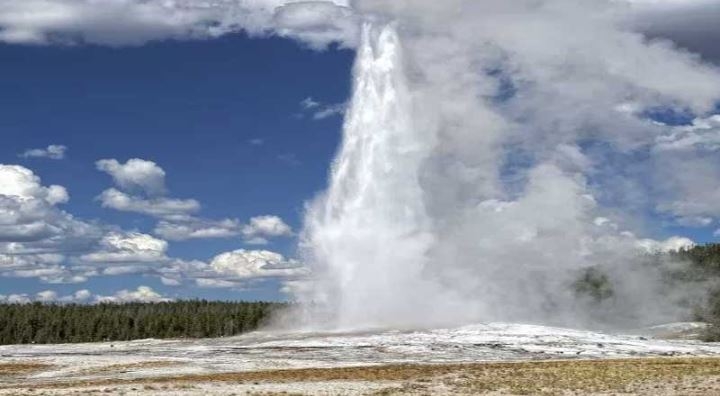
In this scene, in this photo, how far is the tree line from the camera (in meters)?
145

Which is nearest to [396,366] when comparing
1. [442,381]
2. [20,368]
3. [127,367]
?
[442,381]

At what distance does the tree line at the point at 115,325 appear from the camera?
144875mm

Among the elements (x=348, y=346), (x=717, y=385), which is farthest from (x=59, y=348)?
(x=717, y=385)

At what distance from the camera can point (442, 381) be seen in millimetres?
41594

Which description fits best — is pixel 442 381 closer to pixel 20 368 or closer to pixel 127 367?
pixel 127 367

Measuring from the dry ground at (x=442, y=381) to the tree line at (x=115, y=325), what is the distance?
94287 mm

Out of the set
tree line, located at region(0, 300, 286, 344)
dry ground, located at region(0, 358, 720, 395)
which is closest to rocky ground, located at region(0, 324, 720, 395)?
dry ground, located at region(0, 358, 720, 395)

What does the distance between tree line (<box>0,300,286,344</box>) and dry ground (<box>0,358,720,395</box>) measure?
94.3 meters

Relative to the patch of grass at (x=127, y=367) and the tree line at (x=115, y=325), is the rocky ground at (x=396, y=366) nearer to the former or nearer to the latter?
the patch of grass at (x=127, y=367)

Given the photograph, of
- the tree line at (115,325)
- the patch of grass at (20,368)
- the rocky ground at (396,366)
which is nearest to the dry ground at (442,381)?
the rocky ground at (396,366)

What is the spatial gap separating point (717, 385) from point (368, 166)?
58.3 metres

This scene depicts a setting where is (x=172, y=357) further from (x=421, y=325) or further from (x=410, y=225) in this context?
(x=410, y=225)

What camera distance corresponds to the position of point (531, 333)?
71.2m

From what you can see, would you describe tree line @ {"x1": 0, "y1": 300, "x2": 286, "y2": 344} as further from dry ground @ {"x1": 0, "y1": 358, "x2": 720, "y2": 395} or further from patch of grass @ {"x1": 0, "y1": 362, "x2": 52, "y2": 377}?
dry ground @ {"x1": 0, "y1": 358, "x2": 720, "y2": 395}
